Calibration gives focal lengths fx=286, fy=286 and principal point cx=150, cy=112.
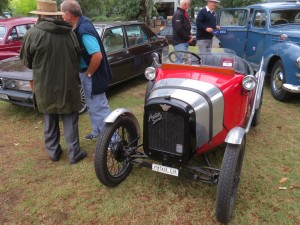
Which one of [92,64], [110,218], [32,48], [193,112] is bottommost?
[110,218]

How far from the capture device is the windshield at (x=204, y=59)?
363 centimetres

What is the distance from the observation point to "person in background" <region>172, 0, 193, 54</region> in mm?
5816

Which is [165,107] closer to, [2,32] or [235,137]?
[235,137]

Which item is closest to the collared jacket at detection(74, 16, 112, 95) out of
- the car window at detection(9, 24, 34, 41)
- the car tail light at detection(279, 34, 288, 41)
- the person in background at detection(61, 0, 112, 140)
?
the person in background at detection(61, 0, 112, 140)

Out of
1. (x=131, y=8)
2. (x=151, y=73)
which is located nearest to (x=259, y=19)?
(x=151, y=73)

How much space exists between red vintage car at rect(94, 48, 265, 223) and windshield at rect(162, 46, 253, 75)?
3cm

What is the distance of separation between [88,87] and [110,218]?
1.76m

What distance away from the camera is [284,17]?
6785mm

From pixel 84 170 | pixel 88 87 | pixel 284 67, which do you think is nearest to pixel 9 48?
pixel 88 87

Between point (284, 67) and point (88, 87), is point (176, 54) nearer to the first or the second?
point (88, 87)

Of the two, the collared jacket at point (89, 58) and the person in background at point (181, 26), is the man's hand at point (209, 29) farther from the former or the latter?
the collared jacket at point (89, 58)

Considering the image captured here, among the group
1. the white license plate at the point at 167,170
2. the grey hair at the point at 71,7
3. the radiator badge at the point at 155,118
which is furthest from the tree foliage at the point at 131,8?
the white license plate at the point at 167,170

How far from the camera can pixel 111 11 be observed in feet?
90.7

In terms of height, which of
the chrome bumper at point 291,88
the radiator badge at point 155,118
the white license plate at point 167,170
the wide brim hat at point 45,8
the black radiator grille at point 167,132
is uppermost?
the wide brim hat at point 45,8
